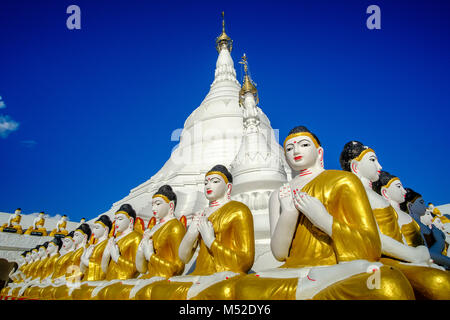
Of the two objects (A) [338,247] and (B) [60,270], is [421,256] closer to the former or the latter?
(A) [338,247]

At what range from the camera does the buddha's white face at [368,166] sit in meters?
4.05

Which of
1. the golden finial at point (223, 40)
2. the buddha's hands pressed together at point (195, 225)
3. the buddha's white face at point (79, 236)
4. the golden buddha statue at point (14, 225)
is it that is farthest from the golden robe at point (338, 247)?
the golden finial at point (223, 40)

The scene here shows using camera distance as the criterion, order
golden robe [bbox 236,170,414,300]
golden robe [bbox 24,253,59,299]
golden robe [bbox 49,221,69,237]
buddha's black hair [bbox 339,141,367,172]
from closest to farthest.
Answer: golden robe [bbox 236,170,414,300] < buddha's black hair [bbox 339,141,367,172] < golden robe [bbox 24,253,59,299] < golden robe [bbox 49,221,69,237]

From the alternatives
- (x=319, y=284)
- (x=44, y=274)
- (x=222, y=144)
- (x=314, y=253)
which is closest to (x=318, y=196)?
(x=314, y=253)

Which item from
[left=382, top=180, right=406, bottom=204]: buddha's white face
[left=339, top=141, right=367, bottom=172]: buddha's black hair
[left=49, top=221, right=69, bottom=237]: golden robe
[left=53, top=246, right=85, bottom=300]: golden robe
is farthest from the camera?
[left=49, top=221, right=69, bottom=237]: golden robe

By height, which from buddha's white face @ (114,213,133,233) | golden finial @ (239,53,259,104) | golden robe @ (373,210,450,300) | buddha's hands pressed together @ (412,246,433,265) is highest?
golden finial @ (239,53,259,104)

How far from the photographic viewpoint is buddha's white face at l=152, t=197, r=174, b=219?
5414mm

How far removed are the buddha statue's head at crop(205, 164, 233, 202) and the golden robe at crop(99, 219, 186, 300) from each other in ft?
2.98

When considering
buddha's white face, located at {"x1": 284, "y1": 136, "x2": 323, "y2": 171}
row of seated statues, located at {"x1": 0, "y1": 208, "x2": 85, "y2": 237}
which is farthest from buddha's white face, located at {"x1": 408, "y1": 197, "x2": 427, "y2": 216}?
row of seated statues, located at {"x1": 0, "y1": 208, "x2": 85, "y2": 237}

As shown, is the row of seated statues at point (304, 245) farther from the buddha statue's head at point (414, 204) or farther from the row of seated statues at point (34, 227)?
the row of seated statues at point (34, 227)

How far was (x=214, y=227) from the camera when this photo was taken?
431cm

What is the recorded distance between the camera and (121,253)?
19.0 feet

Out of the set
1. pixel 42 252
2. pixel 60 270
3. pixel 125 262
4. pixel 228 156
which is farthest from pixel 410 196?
pixel 228 156

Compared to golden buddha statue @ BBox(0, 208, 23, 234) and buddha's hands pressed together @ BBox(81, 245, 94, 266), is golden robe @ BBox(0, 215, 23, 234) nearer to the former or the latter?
golden buddha statue @ BBox(0, 208, 23, 234)
